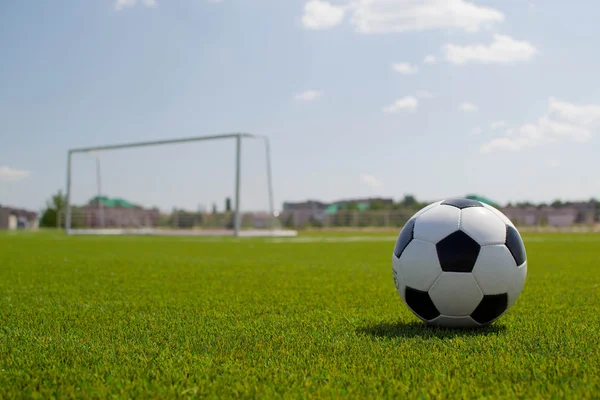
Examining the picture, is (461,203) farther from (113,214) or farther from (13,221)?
(13,221)

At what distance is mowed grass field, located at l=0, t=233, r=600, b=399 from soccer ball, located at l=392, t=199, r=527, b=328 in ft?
0.54

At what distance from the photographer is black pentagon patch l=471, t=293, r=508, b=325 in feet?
12.4

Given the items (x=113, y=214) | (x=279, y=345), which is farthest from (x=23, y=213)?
(x=279, y=345)

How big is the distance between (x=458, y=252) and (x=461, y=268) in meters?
0.11

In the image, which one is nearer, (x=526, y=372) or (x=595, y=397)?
(x=595, y=397)

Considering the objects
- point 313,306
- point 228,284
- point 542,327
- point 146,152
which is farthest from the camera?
point 146,152

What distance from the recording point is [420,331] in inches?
152

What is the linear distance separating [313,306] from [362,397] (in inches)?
107

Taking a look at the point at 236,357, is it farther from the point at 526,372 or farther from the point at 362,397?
the point at 526,372

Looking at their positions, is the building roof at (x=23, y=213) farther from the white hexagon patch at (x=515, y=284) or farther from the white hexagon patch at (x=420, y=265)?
the white hexagon patch at (x=515, y=284)

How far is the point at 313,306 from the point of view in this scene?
5.14 m

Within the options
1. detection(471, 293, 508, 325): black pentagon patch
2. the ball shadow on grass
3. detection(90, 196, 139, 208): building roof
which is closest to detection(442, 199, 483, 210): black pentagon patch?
detection(471, 293, 508, 325): black pentagon patch

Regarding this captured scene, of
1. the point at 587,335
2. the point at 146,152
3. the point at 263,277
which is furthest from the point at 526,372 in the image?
the point at 146,152

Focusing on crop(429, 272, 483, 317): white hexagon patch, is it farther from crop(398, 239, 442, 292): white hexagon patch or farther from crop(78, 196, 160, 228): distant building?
crop(78, 196, 160, 228): distant building
